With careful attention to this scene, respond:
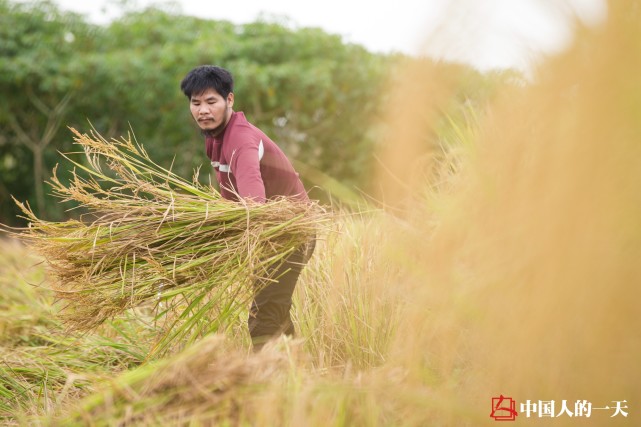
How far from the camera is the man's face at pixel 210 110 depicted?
2.83m

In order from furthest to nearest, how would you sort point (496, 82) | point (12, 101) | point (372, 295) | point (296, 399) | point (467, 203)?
point (12, 101), point (372, 295), point (496, 82), point (467, 203), point (296, 399)

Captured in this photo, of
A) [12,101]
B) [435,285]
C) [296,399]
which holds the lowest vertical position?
[296,399]

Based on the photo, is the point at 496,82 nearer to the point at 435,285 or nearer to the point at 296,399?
the point at 435,285

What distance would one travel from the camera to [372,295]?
2820mm

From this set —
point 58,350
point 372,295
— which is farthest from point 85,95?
point 372,295

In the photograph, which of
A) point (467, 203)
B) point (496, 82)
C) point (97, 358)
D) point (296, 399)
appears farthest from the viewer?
point (97, 358)

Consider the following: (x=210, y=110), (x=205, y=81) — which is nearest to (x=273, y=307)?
(x=210, y=110)

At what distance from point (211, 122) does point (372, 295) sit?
3.23ft

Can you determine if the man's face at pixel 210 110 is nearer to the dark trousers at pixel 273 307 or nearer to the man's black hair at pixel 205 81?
the man's black hair at pixel 205 81

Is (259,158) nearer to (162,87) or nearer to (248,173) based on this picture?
(248,173)

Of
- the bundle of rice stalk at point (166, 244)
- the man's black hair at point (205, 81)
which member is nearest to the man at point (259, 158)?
the man's black hair at point (205, 81)

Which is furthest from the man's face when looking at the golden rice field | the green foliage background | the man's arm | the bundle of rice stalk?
the green foliage background

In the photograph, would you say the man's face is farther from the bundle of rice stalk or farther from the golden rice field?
the golden rice field

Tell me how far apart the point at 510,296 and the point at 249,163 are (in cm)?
119
